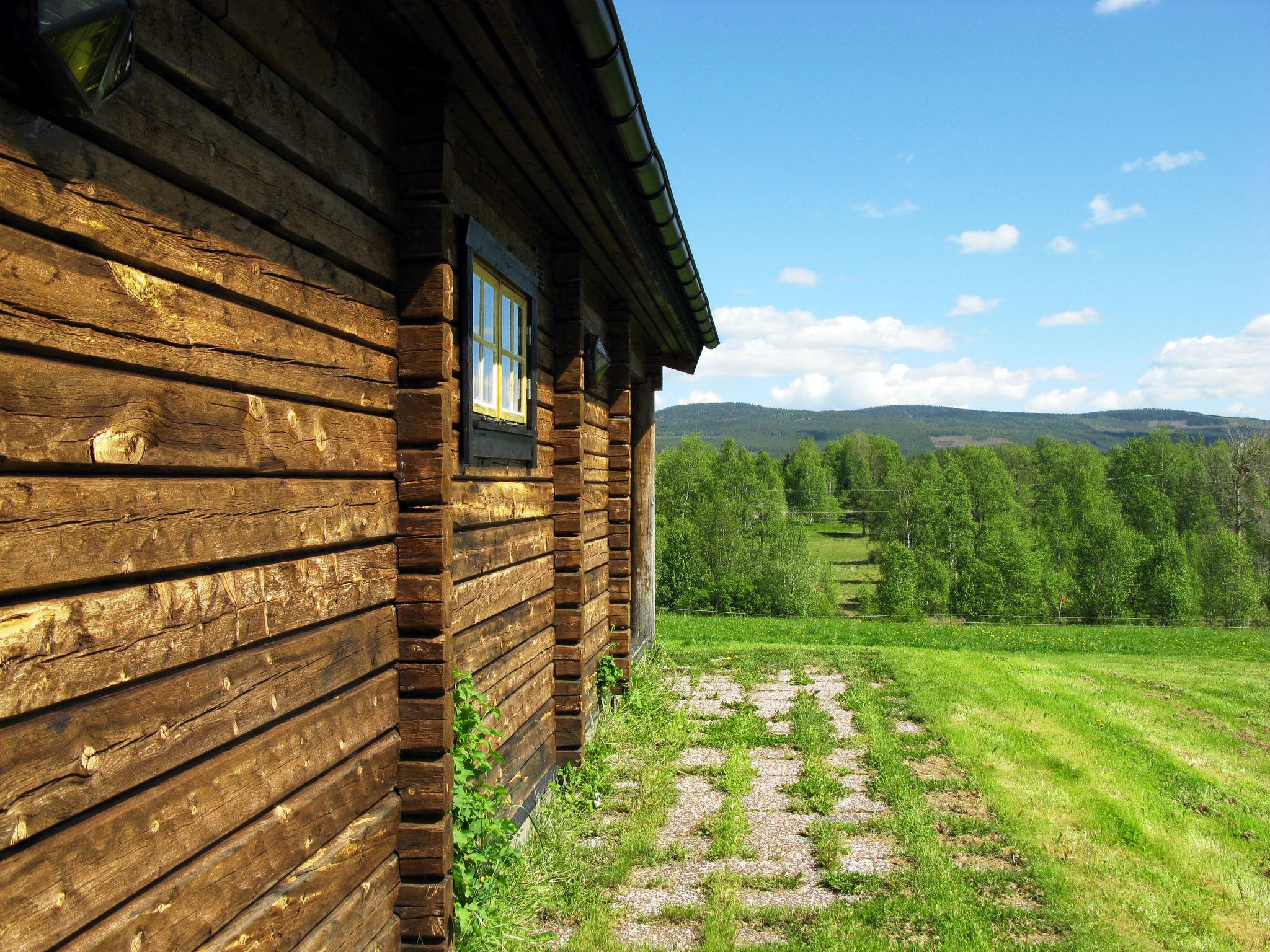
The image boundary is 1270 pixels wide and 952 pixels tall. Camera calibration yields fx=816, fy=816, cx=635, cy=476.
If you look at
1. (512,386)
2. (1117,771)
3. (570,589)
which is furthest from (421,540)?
(1117,771)

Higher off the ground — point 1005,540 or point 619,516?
point 619,516

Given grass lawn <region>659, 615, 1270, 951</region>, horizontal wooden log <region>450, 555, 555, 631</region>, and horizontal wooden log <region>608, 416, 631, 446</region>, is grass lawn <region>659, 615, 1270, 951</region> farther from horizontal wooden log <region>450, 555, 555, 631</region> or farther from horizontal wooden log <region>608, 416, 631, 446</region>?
horizontal wooden log <region>608, 416, 631, 446</region>

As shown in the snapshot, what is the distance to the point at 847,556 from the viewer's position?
6222 centimetres

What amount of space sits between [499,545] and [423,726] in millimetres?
1297

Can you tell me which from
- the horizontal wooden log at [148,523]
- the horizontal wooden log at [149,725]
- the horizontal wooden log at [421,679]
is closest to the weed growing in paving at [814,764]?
the horizontal wooden log at [421,679]

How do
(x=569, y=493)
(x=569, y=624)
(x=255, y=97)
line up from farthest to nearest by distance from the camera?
1. (x=569, y=624)
2. (x=569, y=493)
3. (x=255, y=97)

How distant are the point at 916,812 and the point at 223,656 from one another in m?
4.37

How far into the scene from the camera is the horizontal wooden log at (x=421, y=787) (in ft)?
8.64

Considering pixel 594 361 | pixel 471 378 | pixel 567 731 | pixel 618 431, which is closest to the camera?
pixel 471 378

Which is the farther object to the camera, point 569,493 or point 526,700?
point 569,493

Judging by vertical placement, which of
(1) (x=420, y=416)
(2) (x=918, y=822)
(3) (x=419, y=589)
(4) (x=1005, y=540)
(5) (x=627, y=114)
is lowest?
(4) (x=1005, y=540)

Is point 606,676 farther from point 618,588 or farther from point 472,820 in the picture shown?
point 472,820

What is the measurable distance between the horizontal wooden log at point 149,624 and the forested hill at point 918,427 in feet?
478

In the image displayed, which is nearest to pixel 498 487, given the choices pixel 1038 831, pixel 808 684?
pixel 1038 831
